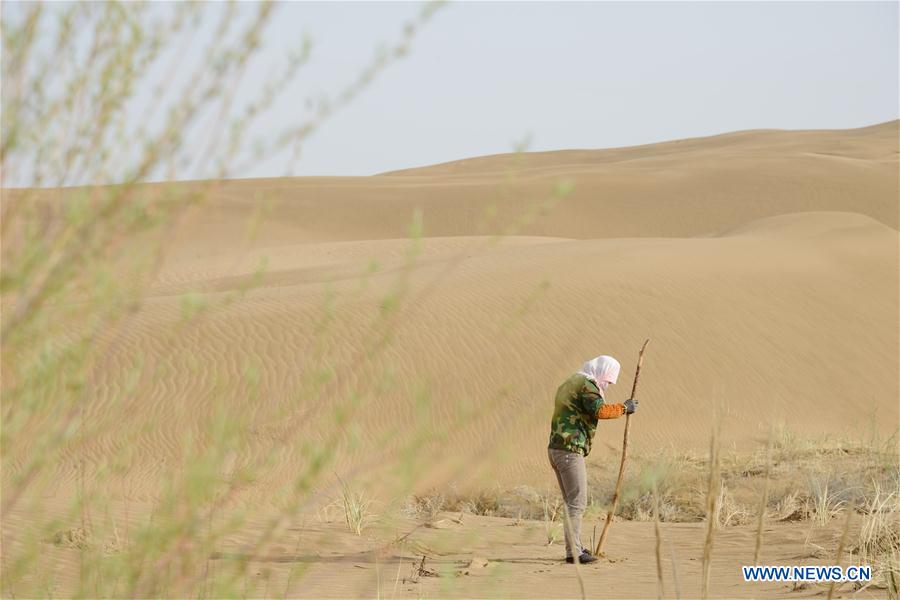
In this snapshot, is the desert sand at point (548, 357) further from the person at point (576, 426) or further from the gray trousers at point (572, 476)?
the gray trousers at point (572, 476)

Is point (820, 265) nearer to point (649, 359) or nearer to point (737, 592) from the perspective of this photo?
point (649, 359)

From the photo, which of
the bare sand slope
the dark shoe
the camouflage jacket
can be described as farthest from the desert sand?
the bare sand slope

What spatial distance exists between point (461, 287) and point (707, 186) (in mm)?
35388

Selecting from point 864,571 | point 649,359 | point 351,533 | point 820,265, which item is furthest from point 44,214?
point 820,265

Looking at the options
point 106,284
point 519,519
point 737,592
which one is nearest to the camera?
point 106,284

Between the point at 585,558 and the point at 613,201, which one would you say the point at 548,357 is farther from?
the point at 613,201

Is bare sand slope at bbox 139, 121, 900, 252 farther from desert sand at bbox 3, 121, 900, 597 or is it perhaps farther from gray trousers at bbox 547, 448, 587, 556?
gray trousers at bbox 547, 448, 587, 556

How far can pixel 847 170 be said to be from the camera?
5009cm

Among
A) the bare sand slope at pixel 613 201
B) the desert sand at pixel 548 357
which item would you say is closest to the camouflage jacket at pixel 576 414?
the desert sand at pixel 548 357

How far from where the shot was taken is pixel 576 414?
755 centimetres

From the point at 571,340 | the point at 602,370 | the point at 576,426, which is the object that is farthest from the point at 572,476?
the point at 571,340

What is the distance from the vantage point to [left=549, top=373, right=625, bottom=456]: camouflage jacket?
24.3 feet

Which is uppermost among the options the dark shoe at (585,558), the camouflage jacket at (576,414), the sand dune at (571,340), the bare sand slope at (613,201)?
the bare sand slope at (613,201)

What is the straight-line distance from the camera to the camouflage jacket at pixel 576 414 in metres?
7.42
